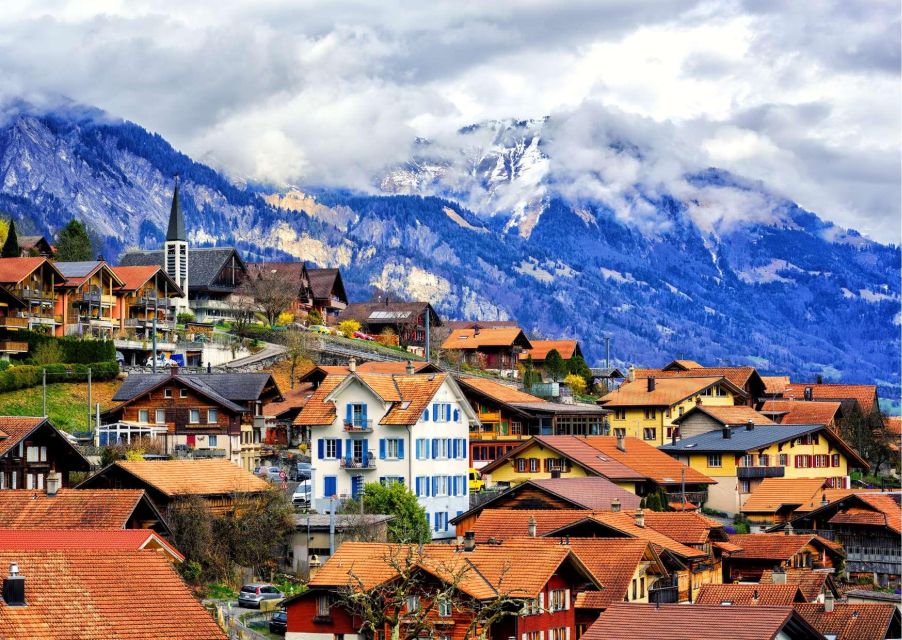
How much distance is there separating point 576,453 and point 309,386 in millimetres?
26232

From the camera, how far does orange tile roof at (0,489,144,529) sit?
63.3 m

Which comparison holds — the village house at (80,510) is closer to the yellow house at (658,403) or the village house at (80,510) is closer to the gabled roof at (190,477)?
the gabled roof at (190,477)

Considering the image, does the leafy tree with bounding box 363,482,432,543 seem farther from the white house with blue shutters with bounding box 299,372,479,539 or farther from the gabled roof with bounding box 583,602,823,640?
the gabled roof with bounding box 583,602,823,640

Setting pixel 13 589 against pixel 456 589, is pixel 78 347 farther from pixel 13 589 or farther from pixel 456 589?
pixel 13 589

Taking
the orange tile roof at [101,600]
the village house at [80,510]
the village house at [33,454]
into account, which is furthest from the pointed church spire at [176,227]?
the orange tile roof at [101,600]

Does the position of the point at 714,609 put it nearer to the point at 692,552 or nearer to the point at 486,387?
the point at 692,552

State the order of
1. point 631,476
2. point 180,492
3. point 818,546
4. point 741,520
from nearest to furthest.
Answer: point 180,492
point 818,546
point 631,476
point 741,520

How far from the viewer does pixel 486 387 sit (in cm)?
11112

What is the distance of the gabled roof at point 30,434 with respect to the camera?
75500 millimetres

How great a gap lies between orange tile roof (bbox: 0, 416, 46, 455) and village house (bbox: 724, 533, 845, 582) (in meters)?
32.0

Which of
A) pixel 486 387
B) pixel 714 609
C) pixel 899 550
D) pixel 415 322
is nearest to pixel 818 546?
pixel 899 550

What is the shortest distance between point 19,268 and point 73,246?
27.4 m

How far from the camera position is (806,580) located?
79312mm

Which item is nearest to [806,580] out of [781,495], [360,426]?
[360,426]
